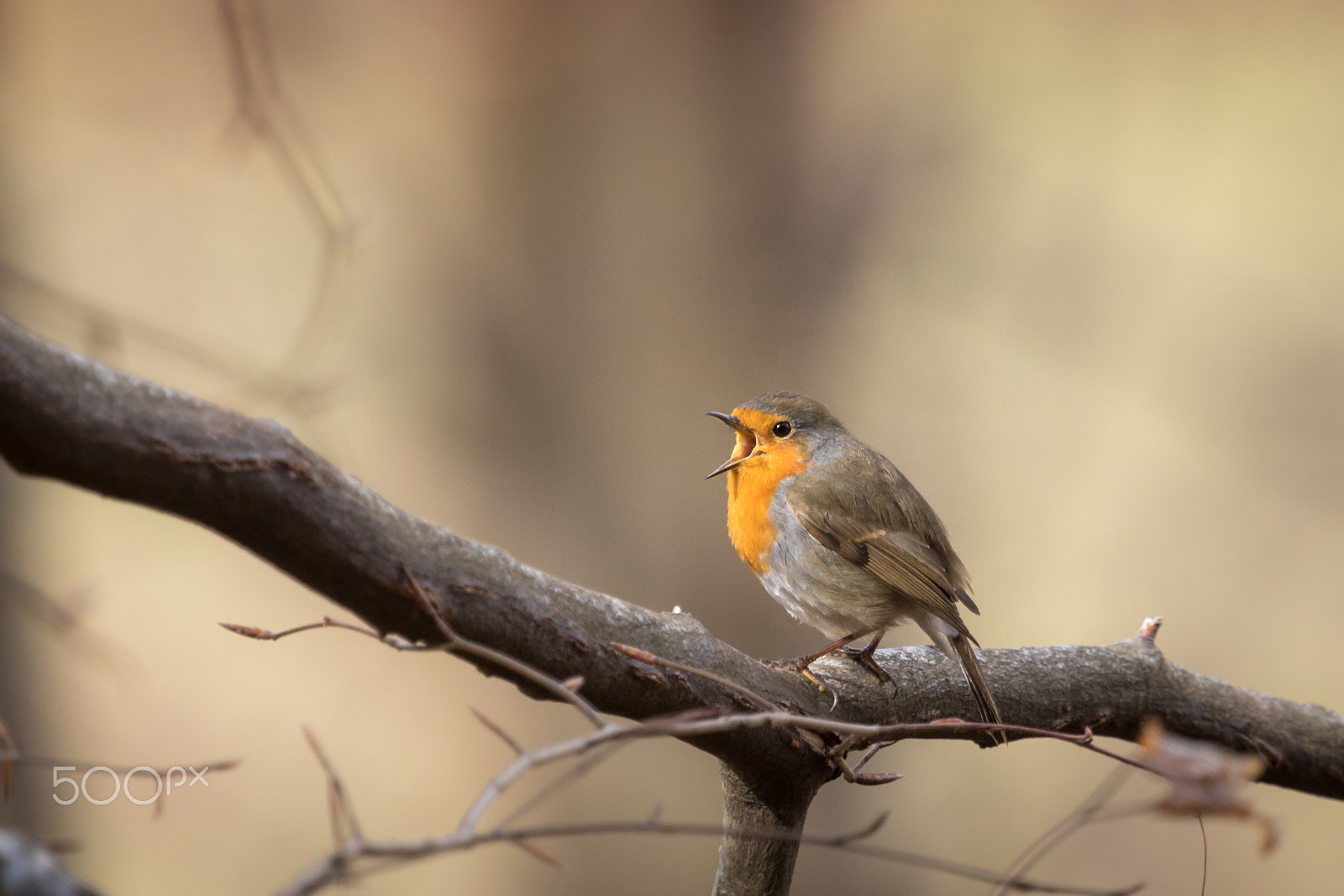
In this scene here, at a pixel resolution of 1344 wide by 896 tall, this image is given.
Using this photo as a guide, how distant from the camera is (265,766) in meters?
3.62

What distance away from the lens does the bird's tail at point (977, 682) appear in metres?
1.75

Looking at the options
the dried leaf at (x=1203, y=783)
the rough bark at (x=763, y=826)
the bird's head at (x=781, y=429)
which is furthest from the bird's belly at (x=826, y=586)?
the dried leaf at (x=1203, y=783)

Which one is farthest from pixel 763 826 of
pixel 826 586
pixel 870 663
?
pixel 826 586

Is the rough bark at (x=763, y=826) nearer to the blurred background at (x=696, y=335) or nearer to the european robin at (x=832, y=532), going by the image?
the european robin at (x=832, y=532)

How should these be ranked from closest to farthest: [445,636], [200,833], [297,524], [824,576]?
[297,524] < [445,636] < [824,576] < [200,833]

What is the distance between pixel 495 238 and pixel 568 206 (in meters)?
0.29

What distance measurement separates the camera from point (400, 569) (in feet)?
3.46

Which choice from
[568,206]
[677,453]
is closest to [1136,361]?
[677,453]

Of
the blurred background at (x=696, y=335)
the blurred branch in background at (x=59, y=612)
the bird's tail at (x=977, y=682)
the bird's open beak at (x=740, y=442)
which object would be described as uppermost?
the blurred background at (x=696, y=335)

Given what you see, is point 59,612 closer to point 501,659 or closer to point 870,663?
point 501,659

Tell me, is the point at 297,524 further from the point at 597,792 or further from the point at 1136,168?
the point at 1136,168

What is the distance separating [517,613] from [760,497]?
109 centimetres

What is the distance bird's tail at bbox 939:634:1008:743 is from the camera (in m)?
1.75

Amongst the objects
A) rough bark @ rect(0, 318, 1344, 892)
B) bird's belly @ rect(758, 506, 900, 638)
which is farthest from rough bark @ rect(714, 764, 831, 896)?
bird's belly @ rect(758, 506, 900, 638)
